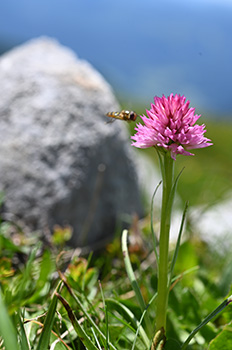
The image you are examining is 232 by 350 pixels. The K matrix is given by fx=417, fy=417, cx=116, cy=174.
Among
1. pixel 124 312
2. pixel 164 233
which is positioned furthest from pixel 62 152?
pixel 164 233

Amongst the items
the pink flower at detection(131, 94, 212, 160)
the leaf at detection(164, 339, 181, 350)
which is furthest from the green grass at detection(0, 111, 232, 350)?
the pink flower at detection(131, 94, 212, 160)

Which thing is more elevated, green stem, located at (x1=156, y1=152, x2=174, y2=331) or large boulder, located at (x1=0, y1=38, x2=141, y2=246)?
large boulder, located at (x1=0, y1=38, x2=141, y2=246)

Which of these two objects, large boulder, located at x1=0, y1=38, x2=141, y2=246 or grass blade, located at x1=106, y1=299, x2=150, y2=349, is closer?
grass blade, located at x1=106, y1=299, x2=150, y2=349

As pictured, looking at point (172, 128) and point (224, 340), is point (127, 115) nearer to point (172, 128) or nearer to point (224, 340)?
point (172, 128)

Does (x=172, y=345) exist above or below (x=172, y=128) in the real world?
below

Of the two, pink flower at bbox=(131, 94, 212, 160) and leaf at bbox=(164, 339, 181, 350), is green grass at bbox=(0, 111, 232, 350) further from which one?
pink flower at bbox=(131, 94, 212, 160)

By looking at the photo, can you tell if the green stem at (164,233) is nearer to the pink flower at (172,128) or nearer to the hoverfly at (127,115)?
the pink flower at (172,128)
